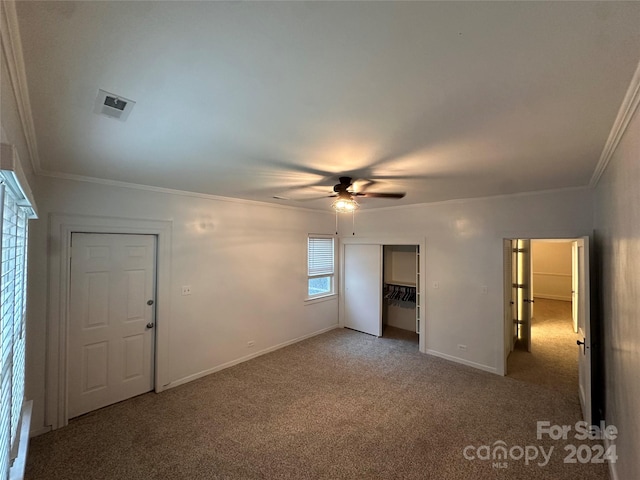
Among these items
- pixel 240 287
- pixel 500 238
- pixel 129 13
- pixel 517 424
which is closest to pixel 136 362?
pixel 240 287

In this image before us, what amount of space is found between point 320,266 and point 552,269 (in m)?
8.16

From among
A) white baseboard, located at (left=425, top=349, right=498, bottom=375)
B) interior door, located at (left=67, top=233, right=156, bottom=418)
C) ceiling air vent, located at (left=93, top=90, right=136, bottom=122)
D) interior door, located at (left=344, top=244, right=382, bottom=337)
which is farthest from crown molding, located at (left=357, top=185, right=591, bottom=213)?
ceiling air vent, located at (left=93, top=90, right=136, bottom=122)

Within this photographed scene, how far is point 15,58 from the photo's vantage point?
105 cm

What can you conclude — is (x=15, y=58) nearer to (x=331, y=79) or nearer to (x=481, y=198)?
(x=331, y=79)

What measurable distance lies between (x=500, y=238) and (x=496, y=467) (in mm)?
2707

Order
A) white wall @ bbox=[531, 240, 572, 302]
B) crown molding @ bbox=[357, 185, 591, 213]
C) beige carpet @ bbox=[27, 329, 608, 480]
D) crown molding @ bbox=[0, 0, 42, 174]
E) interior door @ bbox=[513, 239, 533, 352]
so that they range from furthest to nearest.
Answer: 1. white wall @ bbox=[531, 240, 572, 302]
2. interior door @ bbox=[513, 239, 533, 352]
3. crown molding @ bbox=[357, 185, 591, 213]
4. beige carpet @ bbox=[27, 329, 608, 480]
5. crown molding @ bbox=[0, 0, 42, 174]

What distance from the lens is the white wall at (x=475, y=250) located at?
136 inches

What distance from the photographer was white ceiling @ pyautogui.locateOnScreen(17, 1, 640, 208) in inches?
34.9

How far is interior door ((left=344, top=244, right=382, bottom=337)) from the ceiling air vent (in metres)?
4.49

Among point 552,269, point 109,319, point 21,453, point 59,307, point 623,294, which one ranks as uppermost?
point 623,294

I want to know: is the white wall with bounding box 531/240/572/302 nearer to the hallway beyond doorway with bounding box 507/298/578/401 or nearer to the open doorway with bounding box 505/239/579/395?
the open doorway with bounding box 505/239/579/395

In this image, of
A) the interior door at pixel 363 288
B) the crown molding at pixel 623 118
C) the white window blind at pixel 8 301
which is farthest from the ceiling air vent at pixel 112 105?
the interior door at pixel 363 288

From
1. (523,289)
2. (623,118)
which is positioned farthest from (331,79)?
(523,289)

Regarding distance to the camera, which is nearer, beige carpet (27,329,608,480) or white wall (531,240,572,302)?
beige carpet (27,329,608,480)
